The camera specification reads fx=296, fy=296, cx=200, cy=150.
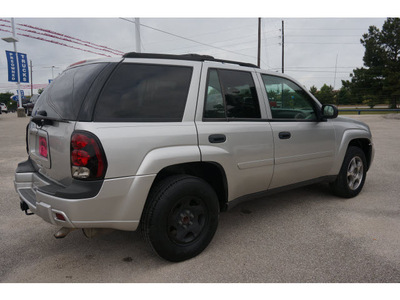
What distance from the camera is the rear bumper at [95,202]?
7.01 feet

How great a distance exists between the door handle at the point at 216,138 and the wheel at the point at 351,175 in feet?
7.30

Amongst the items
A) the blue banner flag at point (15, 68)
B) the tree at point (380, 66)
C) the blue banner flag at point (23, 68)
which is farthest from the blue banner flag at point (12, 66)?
the tree at point (380, 66)

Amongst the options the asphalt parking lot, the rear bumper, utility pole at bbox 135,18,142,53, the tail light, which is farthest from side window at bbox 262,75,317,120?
utility pole at bbox 135,18,142,53

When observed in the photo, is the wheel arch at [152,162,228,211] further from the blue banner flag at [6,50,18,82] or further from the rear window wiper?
the blue banner flag at [6,50,18,82]

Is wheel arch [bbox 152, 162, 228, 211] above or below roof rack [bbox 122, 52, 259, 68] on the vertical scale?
below

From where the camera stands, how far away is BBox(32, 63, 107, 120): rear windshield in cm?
235

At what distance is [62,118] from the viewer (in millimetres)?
2385

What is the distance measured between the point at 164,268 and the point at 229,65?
6.76 ft

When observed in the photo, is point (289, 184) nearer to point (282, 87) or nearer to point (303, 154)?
point (303, 154)

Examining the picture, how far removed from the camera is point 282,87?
11.8ft

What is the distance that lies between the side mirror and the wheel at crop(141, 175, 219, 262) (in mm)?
1993

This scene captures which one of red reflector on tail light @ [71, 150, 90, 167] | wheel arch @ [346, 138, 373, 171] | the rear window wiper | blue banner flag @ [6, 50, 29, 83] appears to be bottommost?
wheel arch @ [346, 138, 373, 171]

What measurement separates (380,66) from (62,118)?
44.5m

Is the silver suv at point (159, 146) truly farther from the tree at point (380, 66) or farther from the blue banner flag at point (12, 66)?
the tree at point (380, 66)
